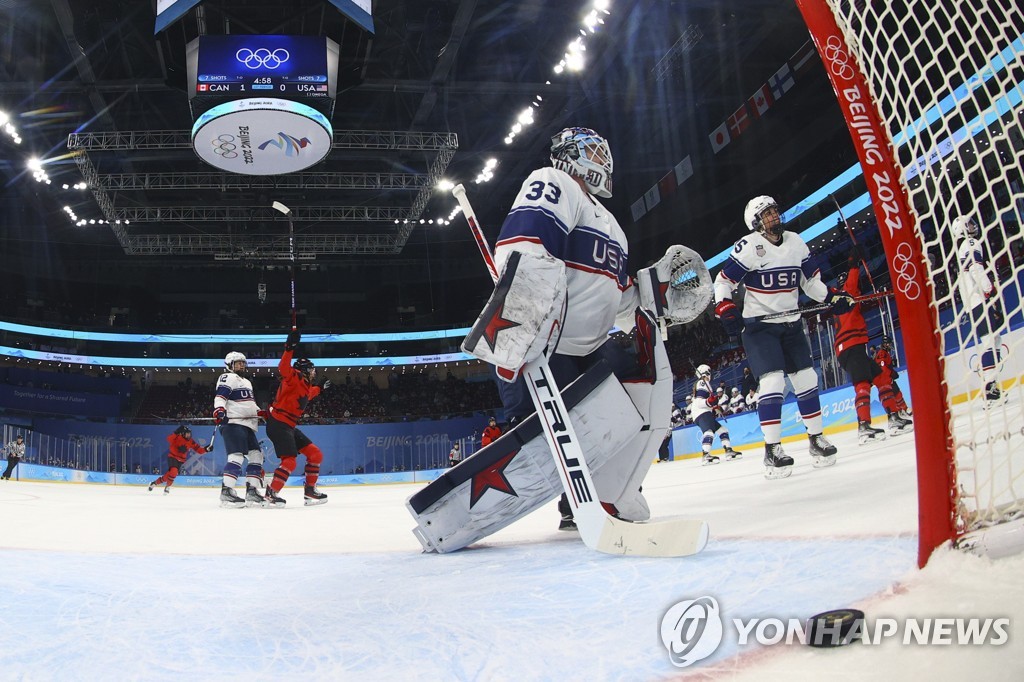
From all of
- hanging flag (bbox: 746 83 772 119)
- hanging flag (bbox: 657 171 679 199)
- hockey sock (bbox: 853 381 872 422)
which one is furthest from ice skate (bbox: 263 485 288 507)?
hanging flag (bbox: 657 171 679 199)

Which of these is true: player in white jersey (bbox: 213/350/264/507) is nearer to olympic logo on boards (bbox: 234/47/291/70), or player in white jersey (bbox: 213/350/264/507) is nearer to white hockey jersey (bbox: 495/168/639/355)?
olympic logo on boards (bbox: 234/47/291/70)

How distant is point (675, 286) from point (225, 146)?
7.54 meters

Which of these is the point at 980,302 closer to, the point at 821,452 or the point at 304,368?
the point at 821,452

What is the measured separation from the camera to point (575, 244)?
7.38 ft

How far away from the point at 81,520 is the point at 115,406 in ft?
62.1

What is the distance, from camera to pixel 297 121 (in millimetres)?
7680

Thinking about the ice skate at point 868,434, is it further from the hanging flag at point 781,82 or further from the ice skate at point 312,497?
the hanging flag at point 781,82

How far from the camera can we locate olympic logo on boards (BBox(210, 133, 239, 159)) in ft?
26.6

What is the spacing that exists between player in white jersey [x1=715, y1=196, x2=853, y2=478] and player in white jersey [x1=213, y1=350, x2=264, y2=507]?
166 inches

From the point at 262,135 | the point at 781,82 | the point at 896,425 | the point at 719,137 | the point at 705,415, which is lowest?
the point at 896,425

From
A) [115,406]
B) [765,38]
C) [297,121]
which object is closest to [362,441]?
[115,406]

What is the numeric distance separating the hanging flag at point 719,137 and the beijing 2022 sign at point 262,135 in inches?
362

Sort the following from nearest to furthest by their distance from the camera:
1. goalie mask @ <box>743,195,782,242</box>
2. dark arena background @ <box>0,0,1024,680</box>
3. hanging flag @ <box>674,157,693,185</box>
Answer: dark arena background @ <box>0,0,1024,680</box>
goalie mask @ <box>743,195,782,242</box>
hanging flag @ <box>674,157,693,185</box>

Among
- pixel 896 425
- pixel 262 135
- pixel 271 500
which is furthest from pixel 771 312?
pixel 262 135
